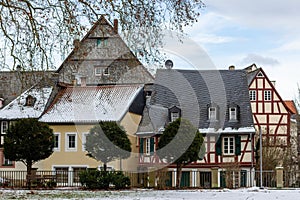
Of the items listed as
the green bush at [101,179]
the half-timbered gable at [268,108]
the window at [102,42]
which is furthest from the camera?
the half-timbered gable at [268,108]

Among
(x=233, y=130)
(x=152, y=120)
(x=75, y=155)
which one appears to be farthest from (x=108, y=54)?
(x=75, y=155)

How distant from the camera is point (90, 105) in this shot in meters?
41.5

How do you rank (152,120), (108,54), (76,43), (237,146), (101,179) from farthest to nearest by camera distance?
1. (152,120)
2. (237,146)
3. (101,179)
4. (108,54)
5. (76,43)

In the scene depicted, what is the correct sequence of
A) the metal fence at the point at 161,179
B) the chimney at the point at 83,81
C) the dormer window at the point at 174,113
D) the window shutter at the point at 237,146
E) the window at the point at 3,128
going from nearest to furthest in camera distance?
the metal fence at the point at 161,179, the window shutter at the point at 237,146, the dormer window at the point at 174,113, the window at the point at 3,128, the chimney at the point at 83,81

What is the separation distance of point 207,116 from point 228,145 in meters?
2.57

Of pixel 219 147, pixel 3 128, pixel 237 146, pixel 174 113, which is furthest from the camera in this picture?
pixel 3 128

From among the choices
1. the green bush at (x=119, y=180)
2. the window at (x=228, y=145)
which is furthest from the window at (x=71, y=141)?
the green bush at (x=119, y=180)

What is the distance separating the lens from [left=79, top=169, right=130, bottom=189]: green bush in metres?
29.3

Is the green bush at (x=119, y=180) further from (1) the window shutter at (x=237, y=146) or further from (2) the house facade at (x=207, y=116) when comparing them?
(1) the window shutter at (x=237, y=146)

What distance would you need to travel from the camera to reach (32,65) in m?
14.2

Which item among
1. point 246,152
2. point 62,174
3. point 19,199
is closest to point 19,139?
point 62,174

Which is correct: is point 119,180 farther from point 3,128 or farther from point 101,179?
point 3,128

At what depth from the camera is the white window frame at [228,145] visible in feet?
129

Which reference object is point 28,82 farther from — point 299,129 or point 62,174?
point 299,129
